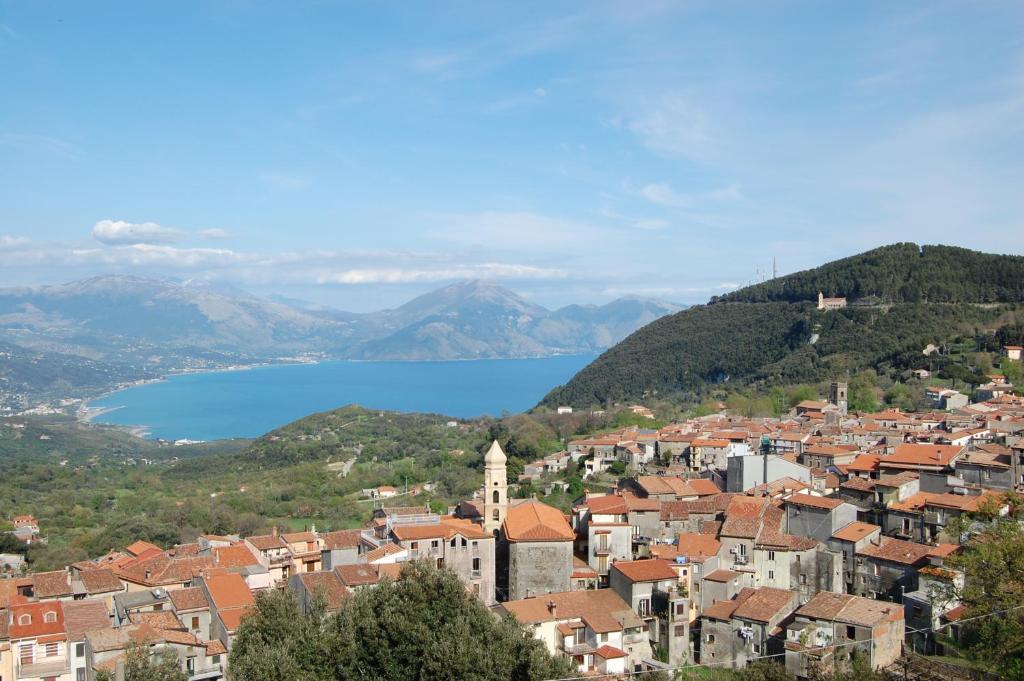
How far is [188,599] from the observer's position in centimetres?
2033

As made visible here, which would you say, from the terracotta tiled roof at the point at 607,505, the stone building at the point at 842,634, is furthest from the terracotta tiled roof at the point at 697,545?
the stone building at the point at 842,634

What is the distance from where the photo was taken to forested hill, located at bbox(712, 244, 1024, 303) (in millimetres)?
64062

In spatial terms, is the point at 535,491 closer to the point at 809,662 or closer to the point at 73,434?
the point at 809,662

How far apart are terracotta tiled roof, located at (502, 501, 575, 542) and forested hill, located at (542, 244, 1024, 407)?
128ft

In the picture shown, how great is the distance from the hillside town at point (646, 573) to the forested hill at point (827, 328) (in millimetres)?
32303

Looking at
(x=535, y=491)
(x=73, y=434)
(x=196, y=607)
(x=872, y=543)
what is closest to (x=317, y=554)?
(x=196, y=607)

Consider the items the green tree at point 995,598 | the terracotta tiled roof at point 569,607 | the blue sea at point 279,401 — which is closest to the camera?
the green tree at point 995,598

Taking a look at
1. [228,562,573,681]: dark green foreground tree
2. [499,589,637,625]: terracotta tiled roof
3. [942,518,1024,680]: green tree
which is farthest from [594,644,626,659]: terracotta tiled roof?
[942,518,1024,680]: green tree

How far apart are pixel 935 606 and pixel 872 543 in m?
3.46

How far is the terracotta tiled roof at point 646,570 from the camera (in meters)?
20.8

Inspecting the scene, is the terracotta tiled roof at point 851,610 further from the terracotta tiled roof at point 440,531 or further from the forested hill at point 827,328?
the forested hill at point 827,328

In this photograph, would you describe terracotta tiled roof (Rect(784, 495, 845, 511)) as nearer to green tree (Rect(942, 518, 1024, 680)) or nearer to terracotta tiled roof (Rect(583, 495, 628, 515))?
green tree (Rect(942, 518, 1024, 680))

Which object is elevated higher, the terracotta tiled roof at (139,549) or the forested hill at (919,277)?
the forested hill at (919,277)

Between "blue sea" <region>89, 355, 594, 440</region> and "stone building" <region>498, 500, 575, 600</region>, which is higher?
"stone building" <region>498, 500, 575, 600</region>
